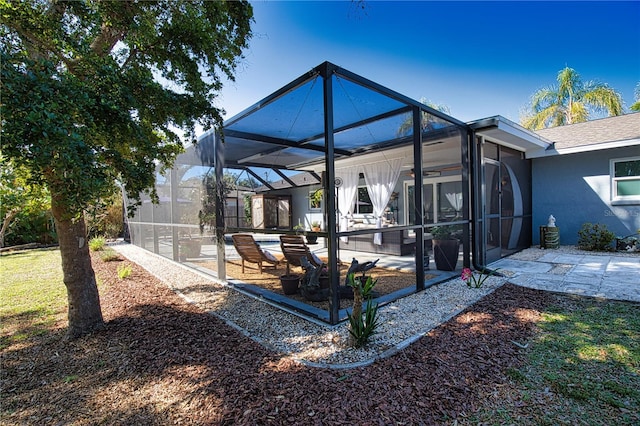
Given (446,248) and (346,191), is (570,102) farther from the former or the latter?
(446,248)

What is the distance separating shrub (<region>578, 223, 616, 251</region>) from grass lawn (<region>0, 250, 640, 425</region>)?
5.90 metres

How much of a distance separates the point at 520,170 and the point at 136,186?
35.1 feet

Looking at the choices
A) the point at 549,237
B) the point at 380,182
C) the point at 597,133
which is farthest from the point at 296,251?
the point at 597,133

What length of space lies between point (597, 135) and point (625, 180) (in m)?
1.64

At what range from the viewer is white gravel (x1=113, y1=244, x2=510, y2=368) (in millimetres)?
3104

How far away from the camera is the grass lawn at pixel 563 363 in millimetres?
2137

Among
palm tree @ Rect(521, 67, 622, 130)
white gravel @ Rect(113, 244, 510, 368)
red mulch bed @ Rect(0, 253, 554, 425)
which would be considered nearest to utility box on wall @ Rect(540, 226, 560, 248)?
white gravel @ Rect(113, 244, 510, 368)

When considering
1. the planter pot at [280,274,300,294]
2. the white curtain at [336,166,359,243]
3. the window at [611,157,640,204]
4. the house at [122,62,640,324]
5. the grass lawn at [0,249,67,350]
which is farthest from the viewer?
the white curtain at [336,166,359,243]

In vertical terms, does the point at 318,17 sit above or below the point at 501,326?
above

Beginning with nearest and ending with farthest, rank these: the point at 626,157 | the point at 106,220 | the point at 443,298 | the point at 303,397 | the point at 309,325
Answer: the point at 303,397 → the point at 309,325 → the point at 443,298 → the point at 626,157 → the point at 106,220

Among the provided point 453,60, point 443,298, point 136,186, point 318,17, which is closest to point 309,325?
point 443,298

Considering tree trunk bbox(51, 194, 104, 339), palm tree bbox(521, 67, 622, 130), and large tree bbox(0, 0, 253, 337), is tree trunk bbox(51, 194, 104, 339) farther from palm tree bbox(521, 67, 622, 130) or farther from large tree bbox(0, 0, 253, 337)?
palm tree bbox(521, 67, 622, 130)

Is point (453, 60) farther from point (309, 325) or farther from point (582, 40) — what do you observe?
point (309, 325)

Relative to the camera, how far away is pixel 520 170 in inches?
378
